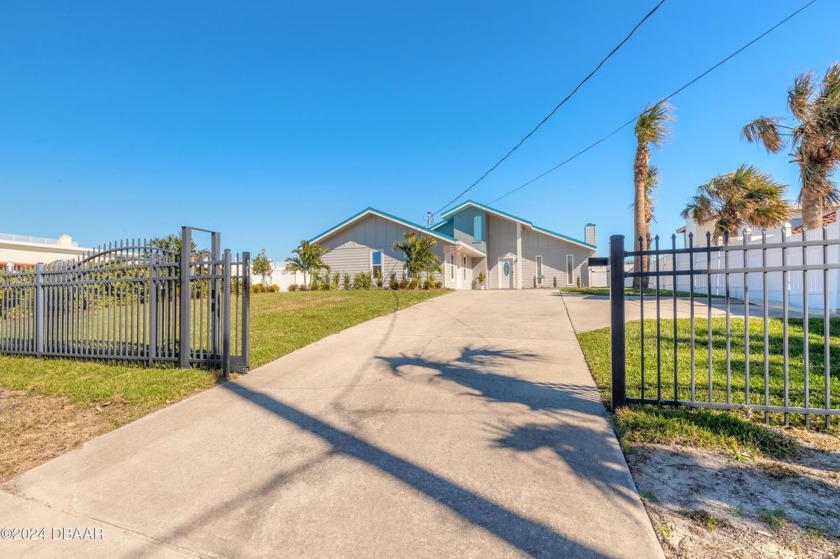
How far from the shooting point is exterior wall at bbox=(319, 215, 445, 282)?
2234 centimetres

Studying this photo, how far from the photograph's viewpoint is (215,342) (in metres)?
5.83

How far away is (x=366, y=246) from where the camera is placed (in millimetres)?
23219

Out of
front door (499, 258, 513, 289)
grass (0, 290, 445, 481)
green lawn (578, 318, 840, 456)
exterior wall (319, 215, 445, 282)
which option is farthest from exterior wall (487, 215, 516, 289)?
grass (0, 290, 445, 481)

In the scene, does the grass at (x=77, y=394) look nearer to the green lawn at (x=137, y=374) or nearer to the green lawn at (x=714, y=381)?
the green lawn at (x=137, y=374)

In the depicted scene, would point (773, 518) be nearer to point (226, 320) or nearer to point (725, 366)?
point (725, 366)

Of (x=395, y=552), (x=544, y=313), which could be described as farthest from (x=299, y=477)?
(x=544, y=313)

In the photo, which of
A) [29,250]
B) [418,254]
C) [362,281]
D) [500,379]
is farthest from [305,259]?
[29,250]

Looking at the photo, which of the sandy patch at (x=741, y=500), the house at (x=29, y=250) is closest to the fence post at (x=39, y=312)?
the sandy patch at (x=741, y=500)

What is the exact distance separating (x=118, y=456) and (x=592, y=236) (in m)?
31.8

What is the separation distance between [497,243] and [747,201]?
44.6 ft

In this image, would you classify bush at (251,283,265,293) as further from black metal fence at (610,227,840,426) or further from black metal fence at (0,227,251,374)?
black metal fence at (610,227,840,426)

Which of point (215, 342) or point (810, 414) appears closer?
point (810, 414)

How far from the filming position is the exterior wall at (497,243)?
2672 cm

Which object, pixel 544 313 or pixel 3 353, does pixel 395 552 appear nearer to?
pixel 544 313
